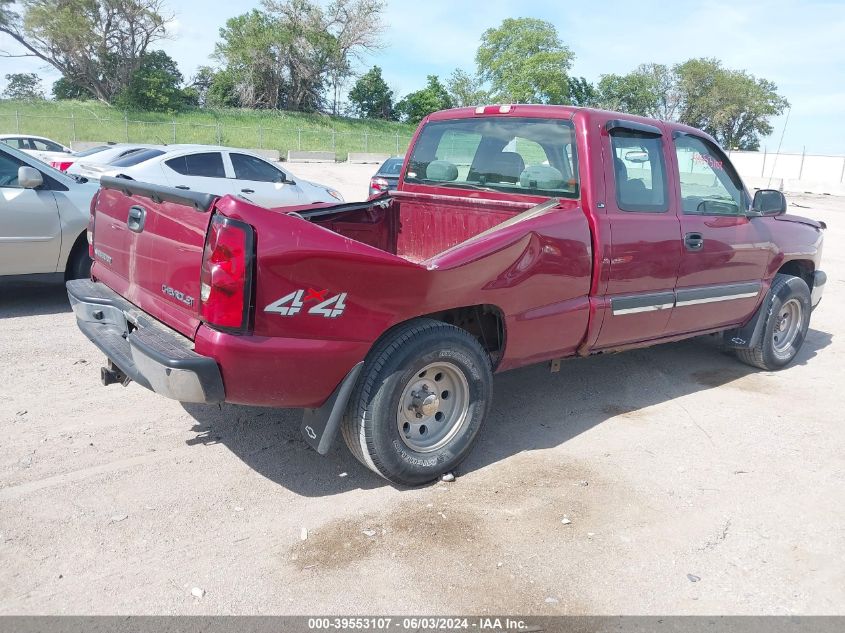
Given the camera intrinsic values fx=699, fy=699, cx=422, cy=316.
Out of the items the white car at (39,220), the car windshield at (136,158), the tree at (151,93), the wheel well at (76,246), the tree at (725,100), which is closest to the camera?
the white car at (39,220)

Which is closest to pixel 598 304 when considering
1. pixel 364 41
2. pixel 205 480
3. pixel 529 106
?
pixel 529 106

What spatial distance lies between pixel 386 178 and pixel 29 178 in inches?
306

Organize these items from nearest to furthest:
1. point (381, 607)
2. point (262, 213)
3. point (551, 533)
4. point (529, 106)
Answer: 1. point (381, 607)
2. point (262, 213)
3. point (551, 533)
4. point (529, 106)

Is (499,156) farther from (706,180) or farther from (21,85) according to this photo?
(21,85)

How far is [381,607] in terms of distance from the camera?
8.89ft

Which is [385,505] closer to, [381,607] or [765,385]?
[381,607]

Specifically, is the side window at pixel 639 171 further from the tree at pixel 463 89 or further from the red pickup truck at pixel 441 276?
the tree at pixel 463 89

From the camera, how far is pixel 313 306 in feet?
10.1

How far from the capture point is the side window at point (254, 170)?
1070 centimetres

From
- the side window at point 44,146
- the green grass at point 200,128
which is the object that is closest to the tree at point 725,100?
the green grass at point 200,128

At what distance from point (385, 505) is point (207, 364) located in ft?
3.82

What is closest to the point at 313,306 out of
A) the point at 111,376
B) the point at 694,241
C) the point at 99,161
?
the point at 111,376

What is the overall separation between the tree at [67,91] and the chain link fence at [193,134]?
44.1 feet

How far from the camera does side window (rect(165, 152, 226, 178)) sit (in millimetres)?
10109
